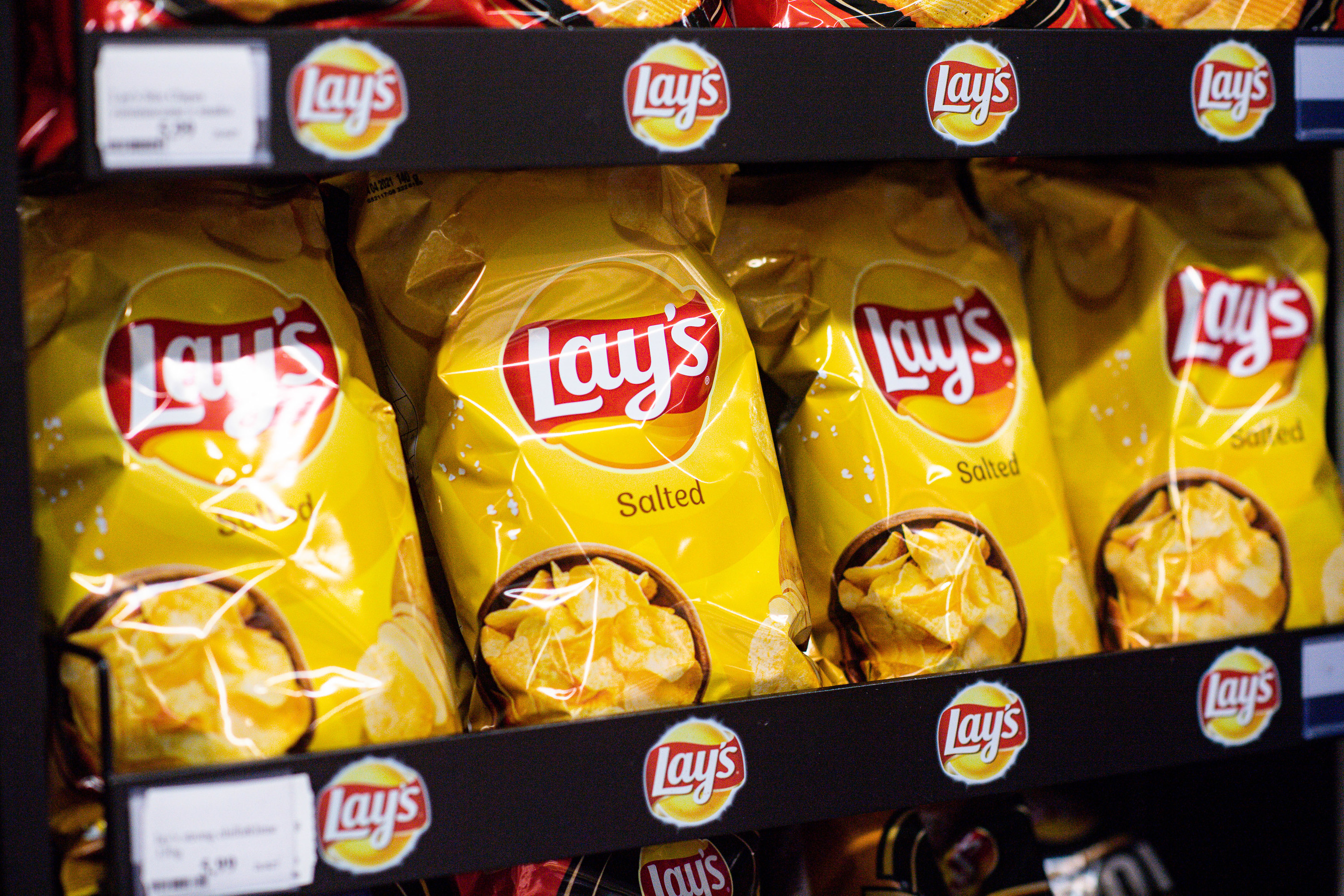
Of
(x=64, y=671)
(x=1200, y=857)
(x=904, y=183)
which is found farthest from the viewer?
(x=1200, y=857)

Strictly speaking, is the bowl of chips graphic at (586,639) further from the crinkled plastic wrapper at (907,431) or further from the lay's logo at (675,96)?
the lay's logo at (675,96)

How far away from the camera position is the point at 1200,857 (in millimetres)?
1323

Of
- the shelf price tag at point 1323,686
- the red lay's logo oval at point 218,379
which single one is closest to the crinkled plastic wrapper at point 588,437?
the red lay's logo oval at point 218,379

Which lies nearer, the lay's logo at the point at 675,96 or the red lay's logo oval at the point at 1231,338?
the lay's logo at the point at 675,96

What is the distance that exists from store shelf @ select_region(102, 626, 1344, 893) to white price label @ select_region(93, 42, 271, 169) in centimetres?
41

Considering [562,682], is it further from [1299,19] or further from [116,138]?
[1299,19]

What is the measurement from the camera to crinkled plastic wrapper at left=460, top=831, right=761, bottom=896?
3.25 feet

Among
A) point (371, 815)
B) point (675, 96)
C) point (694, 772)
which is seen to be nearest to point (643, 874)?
point (694, 772)

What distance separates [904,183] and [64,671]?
0.91 meters

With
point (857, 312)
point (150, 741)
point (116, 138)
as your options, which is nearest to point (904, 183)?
point (857, 312)

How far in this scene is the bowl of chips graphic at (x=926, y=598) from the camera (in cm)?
97

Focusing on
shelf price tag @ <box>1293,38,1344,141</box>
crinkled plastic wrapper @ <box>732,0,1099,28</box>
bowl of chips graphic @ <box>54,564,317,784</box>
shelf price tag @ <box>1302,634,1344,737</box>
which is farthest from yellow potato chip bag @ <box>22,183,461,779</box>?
shelf price tag @ <box>1293,38,1344,141</box>

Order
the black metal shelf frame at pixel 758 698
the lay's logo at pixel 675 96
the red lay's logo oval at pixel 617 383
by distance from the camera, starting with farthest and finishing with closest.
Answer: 1. the red lay's logo oval at pixel 617 383
2. the lay's logo at pixel 675 96
3. the black metal shelf frame at pixel 758 698

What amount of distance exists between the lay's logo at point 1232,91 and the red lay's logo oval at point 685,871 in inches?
32.0
